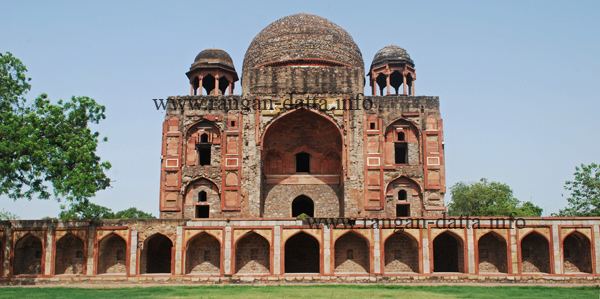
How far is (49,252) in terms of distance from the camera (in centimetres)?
2305

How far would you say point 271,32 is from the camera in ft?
104

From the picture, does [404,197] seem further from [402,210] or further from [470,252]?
[470,252]

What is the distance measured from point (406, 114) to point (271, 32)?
917cm

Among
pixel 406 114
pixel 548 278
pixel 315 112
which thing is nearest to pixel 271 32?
pixel 315 112

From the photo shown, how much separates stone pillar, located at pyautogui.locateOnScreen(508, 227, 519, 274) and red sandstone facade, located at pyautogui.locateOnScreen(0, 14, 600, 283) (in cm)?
4

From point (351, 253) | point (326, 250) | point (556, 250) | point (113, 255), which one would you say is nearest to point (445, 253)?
point (351, 253)

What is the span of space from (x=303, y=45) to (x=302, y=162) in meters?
6.24

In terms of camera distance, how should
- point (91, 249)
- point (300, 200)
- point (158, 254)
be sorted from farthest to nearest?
point (300, 200) < point (158, 254) < point (91, 249)

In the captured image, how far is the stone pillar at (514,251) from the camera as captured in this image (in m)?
22.7

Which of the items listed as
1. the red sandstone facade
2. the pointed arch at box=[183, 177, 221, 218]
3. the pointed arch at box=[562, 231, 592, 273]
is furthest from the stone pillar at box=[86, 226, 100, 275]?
the pointed arch at box=[562, 231, 592, 273]

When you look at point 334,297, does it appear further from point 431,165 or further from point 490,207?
point 490,207

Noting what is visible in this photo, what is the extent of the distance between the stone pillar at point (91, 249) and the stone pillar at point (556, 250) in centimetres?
1830

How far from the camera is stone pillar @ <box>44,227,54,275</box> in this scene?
22859 millimetres

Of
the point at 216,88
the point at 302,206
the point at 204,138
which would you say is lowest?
the point at 302,206
